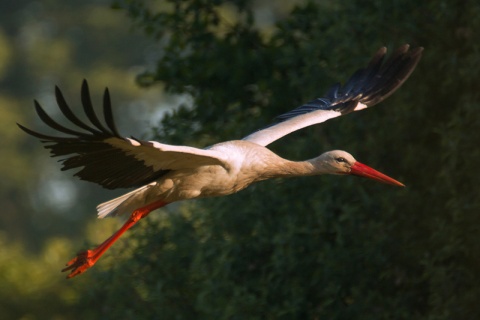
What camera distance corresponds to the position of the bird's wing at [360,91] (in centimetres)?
983

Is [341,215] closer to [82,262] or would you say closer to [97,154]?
[82,262]

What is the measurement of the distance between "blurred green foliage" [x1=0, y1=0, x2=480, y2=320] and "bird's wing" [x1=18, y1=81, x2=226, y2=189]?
210cm

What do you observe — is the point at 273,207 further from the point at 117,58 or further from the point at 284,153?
the point at 117,58

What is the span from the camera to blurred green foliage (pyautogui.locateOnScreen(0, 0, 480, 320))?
10195 mm

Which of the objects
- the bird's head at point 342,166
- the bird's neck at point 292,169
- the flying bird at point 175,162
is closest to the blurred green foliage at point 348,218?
the flying bird at point 175,162

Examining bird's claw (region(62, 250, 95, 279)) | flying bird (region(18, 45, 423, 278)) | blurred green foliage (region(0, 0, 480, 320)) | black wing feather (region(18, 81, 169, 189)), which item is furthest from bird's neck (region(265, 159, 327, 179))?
bird's claw (region(62, 250, 95, 279))

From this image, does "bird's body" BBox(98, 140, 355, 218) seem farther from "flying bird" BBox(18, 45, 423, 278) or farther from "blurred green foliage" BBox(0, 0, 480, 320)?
"blurred green foliage" BBox(0, 0, 480, 320)

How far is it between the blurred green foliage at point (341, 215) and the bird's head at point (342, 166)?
0.82 m

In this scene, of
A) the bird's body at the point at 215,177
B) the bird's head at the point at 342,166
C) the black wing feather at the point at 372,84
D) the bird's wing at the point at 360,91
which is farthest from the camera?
the black wing feather at the point at 372,84

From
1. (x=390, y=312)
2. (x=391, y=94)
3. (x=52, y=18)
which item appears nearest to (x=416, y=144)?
(x=391, y=94)

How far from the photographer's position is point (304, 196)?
11.0 meters

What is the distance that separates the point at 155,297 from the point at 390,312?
2012 mm

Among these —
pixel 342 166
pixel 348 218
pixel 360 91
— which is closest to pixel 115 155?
pixel 342 166

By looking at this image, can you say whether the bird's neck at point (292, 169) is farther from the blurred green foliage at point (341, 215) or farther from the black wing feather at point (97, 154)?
the blurred green foliage at point (341, 215)
